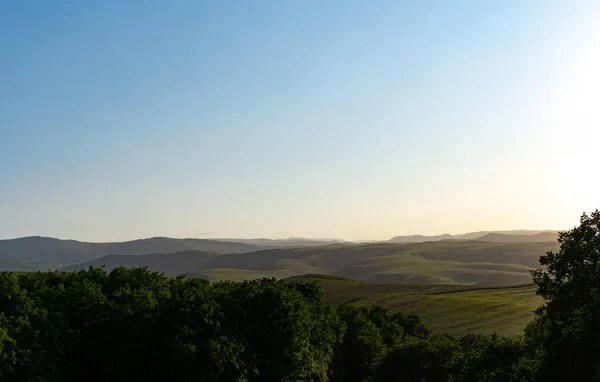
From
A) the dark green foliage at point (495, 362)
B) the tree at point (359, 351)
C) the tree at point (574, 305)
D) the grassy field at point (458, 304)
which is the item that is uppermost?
the tree at point (574, 305)

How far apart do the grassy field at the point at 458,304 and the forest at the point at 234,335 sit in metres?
47.4

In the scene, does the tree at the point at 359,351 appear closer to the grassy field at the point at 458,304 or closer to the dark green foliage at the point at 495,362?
the dark green foliage at the point at 495,362

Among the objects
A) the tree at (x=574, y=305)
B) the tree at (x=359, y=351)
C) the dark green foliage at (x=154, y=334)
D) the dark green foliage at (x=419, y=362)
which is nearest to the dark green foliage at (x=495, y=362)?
the tree at (x=574, y=305)

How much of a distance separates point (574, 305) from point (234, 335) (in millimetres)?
30983

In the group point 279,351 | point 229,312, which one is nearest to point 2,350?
point 229,312

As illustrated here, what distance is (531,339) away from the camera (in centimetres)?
3894

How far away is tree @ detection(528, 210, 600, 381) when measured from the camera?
2991 cm

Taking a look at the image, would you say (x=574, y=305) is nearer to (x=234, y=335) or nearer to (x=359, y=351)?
(x=234, y=335)

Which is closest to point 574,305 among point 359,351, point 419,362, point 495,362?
point 495,362

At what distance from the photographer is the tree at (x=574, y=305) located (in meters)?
29.9

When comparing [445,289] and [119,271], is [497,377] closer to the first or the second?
[119,271]

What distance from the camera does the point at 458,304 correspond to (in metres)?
136

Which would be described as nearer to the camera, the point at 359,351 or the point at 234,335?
the point at 234,335

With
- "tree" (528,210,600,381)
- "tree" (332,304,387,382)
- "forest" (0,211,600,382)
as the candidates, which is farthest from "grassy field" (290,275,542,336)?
"tree" (528,210,600,381)
